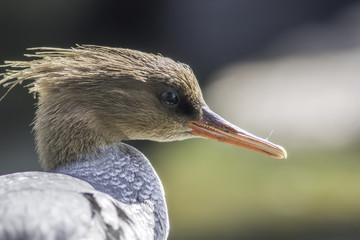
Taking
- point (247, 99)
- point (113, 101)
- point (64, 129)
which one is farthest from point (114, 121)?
point (247, 99)

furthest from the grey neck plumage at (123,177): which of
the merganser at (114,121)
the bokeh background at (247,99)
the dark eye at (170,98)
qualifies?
the bokeh background at (247,99)

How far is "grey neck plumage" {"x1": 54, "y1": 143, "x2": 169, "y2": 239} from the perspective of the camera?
3.36m

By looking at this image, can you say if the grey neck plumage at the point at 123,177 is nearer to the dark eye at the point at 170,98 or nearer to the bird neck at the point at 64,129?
the bird neck at the point at 64,129

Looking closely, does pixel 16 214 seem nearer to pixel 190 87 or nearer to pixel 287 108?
pixel 190 87

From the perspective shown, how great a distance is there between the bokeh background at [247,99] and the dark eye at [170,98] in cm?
270

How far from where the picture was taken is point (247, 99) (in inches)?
341

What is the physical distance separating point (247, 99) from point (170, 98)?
5.13 metres

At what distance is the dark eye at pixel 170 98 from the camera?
3.59m

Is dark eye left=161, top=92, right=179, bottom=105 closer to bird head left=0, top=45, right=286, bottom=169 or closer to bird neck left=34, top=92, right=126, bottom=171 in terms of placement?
bird head left=0, top=45, right=286, bottom=169

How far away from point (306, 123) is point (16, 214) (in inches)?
220

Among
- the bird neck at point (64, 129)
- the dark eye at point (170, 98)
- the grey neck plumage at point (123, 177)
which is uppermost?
the dark eye at point (170, 98)

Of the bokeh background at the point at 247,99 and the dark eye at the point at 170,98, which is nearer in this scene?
the dark eye at the point at 170,98

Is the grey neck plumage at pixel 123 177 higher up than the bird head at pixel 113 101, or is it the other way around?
the bird head at pixel 113 101

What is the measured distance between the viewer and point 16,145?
26.8ft
